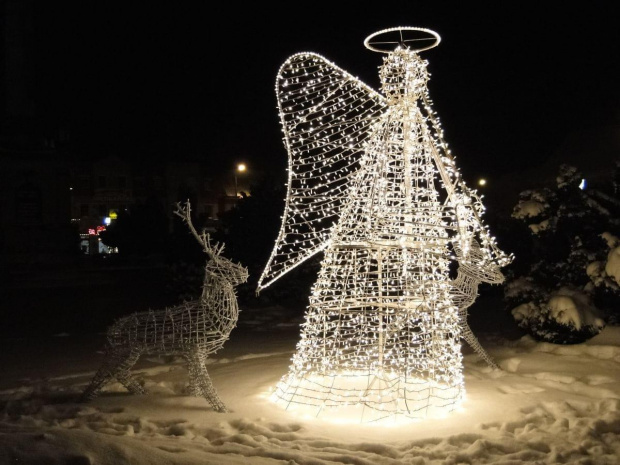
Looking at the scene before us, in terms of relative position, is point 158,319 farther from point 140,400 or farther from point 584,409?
point 584,409

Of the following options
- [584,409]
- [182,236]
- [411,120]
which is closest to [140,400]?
[411,120]

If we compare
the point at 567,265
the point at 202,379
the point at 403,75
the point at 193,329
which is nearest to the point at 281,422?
the point at 202,379

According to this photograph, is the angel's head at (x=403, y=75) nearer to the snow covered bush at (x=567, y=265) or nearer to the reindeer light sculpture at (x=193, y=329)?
the reindeer light sculpture at (x=193, y=329)

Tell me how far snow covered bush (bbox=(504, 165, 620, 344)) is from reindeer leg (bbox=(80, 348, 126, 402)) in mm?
5955

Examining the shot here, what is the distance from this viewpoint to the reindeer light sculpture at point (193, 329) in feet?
20.6

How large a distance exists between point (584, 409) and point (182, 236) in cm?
1299

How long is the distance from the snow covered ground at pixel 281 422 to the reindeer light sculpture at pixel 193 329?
41 centimetres

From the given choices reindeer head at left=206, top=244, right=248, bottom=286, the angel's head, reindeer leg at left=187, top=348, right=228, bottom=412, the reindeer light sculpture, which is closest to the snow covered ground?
reindeer leg at left=187, top=348, right=228, bottom=412

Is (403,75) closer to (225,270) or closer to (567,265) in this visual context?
(225,270)

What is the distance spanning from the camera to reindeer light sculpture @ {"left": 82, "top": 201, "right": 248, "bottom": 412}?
6.28 meters

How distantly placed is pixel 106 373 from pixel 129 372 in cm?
31

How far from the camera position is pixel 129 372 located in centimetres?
688

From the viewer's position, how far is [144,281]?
20547 mm

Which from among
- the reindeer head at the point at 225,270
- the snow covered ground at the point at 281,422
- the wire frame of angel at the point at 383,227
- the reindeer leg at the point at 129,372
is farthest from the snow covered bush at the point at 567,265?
the reindeer leg at the point at 129,372
